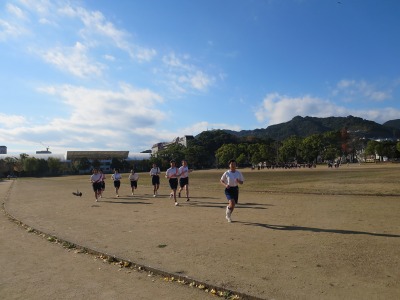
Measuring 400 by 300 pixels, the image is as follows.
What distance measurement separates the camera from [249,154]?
112m

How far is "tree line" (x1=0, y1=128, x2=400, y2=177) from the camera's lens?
94625 mm

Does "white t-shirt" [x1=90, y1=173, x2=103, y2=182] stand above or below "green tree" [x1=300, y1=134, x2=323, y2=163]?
below

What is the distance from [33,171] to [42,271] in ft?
391

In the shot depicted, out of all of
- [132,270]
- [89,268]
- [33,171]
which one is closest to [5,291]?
[89,268]

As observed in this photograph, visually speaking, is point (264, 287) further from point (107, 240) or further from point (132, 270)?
point (107, 240)

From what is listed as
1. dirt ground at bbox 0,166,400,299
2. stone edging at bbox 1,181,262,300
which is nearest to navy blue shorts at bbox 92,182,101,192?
dirt ground at bbox 0,166,400,299

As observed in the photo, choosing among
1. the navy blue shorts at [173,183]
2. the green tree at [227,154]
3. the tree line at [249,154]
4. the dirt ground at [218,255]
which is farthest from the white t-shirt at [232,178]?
the green tree at [227,154]

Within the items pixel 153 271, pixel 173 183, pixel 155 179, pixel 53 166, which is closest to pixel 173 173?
pixel 173 183

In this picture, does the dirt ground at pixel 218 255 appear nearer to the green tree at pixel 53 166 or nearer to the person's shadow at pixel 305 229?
the person's shadow at pixel 305 229

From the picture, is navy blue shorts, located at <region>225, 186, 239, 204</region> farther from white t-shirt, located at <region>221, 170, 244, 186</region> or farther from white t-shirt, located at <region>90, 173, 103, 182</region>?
white t-shirt, located at <region>90, 173, 103, 182</region>

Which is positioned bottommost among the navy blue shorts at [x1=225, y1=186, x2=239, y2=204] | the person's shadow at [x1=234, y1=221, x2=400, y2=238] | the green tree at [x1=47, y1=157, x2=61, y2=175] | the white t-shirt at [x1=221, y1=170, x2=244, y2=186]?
the person's shadow at [x1=234, y1=221, x2=400, y2=238]

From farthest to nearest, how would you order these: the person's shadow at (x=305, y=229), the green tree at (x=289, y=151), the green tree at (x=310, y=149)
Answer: the green tree at (x=289, y=151) → the green tree at (x=310, y=149) → the person's shadow at (x=305, y=229)

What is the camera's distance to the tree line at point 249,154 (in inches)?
3725

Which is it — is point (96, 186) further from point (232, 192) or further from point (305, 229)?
point (305, 229)
